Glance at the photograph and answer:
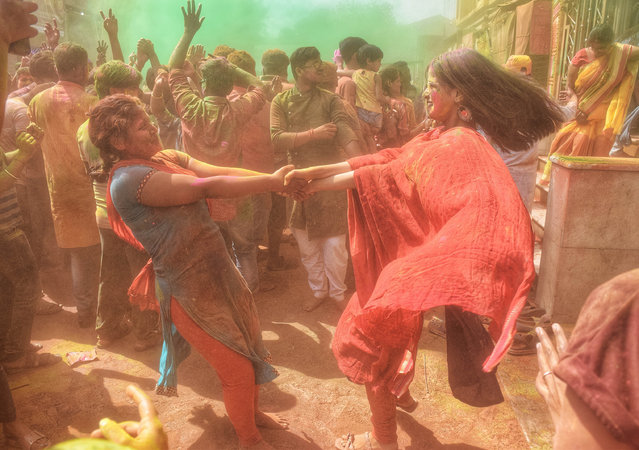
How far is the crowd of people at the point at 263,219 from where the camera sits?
6.50 feet

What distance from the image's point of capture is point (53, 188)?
4395 millimetres

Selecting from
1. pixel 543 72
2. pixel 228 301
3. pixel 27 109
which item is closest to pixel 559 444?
pixel 228 301

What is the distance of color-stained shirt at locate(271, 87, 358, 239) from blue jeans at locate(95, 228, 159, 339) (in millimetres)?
1665

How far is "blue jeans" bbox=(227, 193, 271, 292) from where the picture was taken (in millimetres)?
4715

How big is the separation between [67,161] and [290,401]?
2.84 metres

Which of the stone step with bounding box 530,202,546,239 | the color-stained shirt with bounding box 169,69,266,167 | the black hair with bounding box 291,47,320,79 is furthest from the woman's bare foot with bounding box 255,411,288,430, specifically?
the stone step with bounding box 530,202,546,239

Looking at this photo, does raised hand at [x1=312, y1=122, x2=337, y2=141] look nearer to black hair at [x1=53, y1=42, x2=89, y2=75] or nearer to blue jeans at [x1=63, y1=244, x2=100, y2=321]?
black hair at [x1=53, y1=42, x2=89, y2=75]

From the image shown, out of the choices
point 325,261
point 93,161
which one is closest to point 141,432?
point 93,161

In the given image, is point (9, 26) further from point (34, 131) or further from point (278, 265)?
point (278, 265)

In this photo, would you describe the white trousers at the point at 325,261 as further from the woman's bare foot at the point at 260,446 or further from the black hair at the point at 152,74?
the black hair at the point at 152,74

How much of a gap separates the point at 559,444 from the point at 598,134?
6.00 metres

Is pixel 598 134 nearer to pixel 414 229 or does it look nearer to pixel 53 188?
pixel 414 229

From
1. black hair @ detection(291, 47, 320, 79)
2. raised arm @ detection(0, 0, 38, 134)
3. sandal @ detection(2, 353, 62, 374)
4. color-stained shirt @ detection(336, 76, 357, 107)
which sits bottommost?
sandal @ detection(2, 353, 62, 374)

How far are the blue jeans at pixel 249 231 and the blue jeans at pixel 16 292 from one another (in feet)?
5.57
